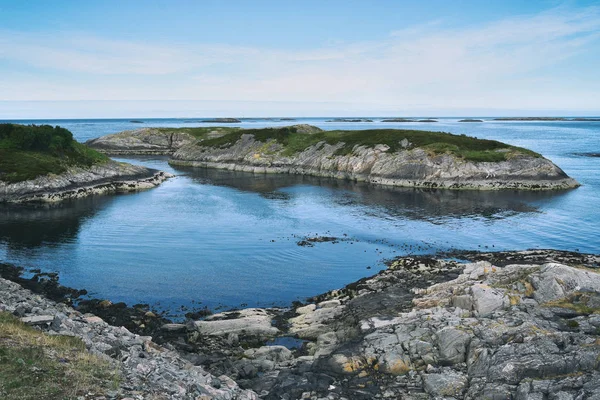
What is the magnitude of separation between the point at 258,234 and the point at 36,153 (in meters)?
65.9

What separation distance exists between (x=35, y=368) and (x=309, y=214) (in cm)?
5676

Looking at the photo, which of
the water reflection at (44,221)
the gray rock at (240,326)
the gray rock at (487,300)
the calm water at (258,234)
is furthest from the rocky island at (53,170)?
the gray rock at (487,300)

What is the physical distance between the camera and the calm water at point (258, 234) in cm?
4188

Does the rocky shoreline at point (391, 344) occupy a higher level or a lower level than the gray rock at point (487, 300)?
lower

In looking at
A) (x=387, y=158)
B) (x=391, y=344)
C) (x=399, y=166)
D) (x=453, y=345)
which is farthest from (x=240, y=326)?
(x=387, y=158)

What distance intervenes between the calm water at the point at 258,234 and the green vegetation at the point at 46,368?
14612 millimetres

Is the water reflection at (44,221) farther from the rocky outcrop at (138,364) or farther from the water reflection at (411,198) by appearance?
the water reflection at (411,198)

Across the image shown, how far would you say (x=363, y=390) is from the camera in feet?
75.1

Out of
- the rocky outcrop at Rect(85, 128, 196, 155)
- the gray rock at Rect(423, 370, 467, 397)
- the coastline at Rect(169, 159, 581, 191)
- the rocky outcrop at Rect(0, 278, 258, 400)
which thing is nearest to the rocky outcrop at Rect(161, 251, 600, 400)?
the gray rock at Rect(423, 370, 467, 397)

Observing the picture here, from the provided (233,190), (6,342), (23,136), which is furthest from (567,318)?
(23,136)

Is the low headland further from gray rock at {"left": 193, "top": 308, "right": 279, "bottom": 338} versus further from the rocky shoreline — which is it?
gray rock at {"left": 193, "top": 308, "right": 279, "bottom": 338}

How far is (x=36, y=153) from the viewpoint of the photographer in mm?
→ 98688

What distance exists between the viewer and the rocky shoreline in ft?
69.1

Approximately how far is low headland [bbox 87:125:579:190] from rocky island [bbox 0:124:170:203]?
1316 inches
